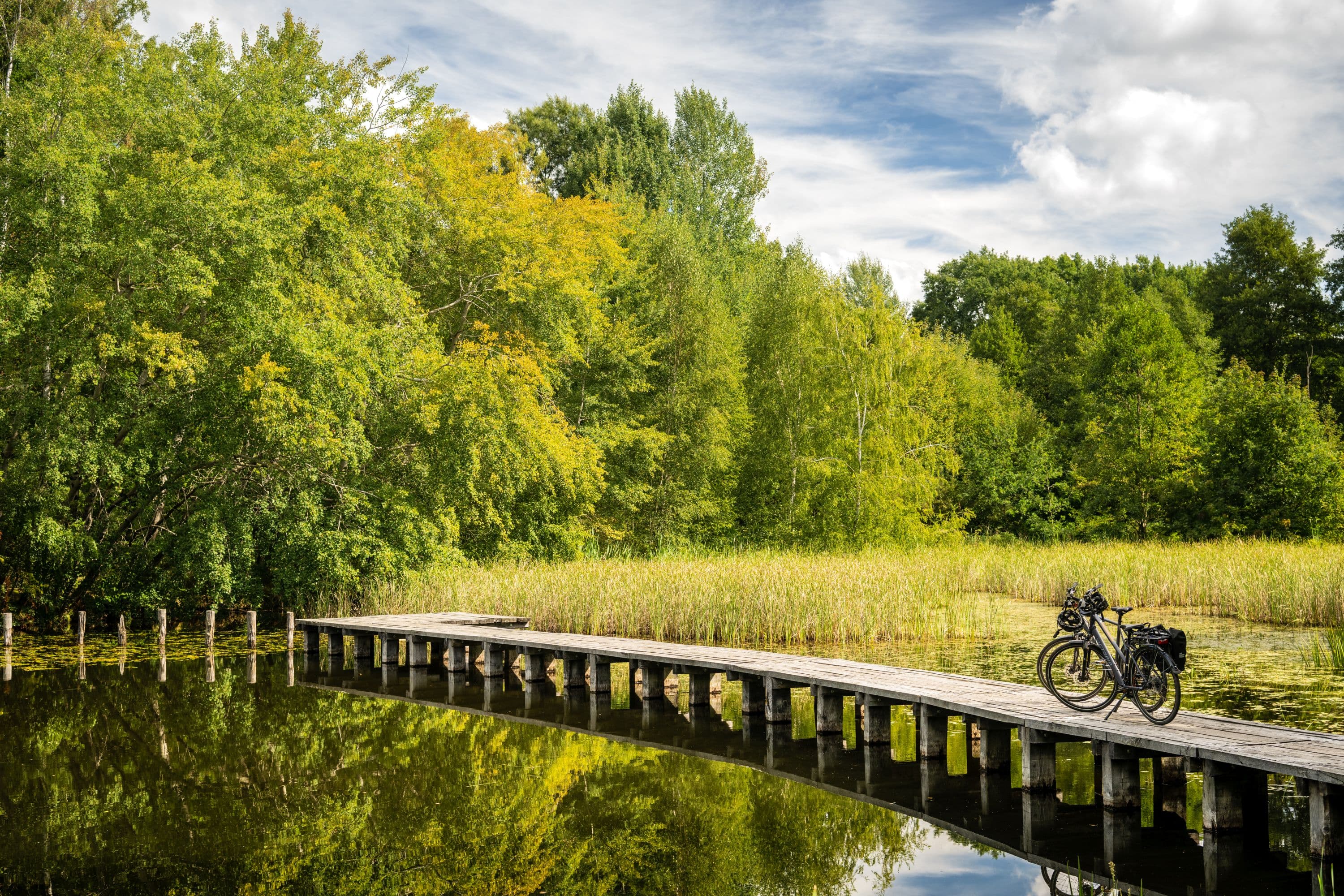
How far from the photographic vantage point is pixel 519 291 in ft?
77.7

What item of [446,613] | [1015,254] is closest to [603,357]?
[446,613]

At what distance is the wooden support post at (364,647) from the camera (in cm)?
1603

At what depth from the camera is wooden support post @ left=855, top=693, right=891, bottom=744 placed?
31.6 ft

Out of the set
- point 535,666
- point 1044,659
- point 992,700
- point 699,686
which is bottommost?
point 535,666

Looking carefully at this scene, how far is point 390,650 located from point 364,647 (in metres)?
0.95

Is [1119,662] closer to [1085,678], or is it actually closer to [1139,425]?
[1085,678]

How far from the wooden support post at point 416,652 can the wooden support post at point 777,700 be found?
5946mm

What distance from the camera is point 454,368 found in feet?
65.2

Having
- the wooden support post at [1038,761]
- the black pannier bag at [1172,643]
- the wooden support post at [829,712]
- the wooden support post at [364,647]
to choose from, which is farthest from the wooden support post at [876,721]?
the wooden support post at [364,647]

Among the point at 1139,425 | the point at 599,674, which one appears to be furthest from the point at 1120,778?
the point at 1139,425

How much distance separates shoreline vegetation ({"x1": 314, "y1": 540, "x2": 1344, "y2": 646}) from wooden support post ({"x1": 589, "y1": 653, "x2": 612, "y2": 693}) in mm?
2409

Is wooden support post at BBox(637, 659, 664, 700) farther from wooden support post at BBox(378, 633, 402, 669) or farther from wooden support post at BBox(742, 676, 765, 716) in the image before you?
wooden support post at BBox(378, 633, 402, 669)

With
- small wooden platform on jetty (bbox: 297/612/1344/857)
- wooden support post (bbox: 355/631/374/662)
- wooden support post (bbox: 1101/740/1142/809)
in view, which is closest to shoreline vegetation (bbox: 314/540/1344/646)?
small wooden platform on jetty (bbox: 297/612/1344/857)

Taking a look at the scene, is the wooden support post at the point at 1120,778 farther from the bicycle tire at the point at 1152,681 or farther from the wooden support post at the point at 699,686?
the wooden support post at the point at 699,686
